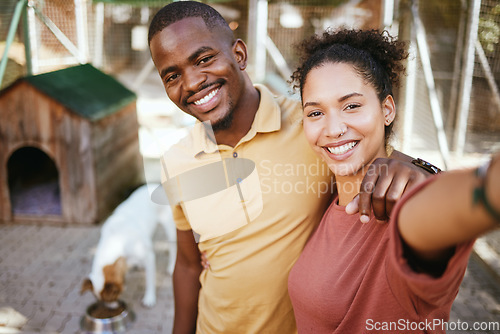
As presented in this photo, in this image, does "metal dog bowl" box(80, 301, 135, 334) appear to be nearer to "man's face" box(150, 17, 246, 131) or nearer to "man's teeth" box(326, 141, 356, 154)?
"man's face" box(150, 17, 246, 131)

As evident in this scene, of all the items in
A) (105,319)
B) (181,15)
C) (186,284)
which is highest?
(181,15)

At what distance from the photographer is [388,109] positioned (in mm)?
1574

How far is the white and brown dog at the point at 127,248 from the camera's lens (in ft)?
11.7

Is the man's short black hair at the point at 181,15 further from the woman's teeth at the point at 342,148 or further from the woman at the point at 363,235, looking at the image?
the woman's teeth at the point at 342,148

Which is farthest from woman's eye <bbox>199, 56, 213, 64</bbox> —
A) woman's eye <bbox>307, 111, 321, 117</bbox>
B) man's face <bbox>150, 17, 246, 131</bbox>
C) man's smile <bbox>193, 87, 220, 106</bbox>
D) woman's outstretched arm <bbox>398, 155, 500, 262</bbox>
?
woman's outstretched arm <bbox>398, 155, 500, 262</bbox>

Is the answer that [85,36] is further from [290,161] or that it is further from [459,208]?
[459,208]

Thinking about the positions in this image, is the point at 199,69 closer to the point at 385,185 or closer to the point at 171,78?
the point at 171,78

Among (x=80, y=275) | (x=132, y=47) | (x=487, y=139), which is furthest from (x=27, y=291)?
(x=132, y=47)

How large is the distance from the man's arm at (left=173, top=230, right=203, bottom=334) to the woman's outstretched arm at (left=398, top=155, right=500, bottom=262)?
138 centimetres

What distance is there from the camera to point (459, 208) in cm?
69

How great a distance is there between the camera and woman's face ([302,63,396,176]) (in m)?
1.45

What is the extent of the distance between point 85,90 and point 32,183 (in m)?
1.85

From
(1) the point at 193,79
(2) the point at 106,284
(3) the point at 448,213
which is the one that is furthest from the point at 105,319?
(3) the point at 448,213

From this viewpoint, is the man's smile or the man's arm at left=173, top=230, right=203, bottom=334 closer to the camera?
the man's smile
